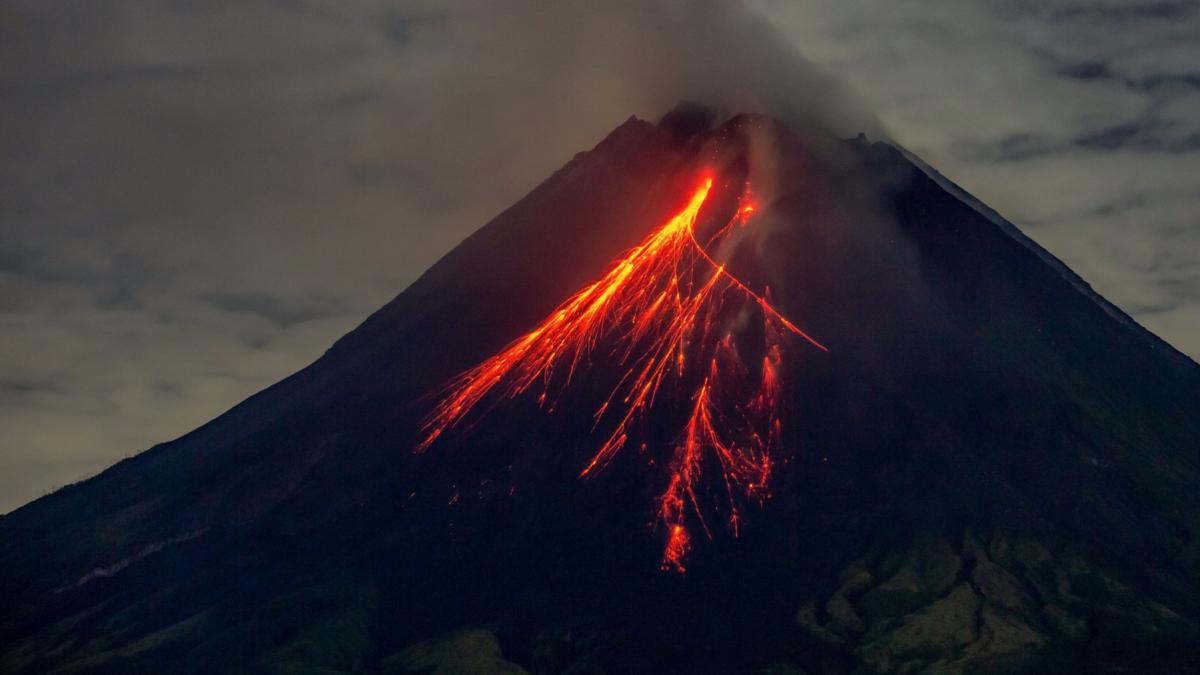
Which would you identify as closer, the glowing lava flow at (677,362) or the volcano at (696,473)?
the volcano at (696,473)

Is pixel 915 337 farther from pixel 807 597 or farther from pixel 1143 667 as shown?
pixel 1143 667

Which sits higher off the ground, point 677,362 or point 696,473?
point 677,362

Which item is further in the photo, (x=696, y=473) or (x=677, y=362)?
(x=677, y=362)

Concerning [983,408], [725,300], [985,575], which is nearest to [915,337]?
[983,408]
